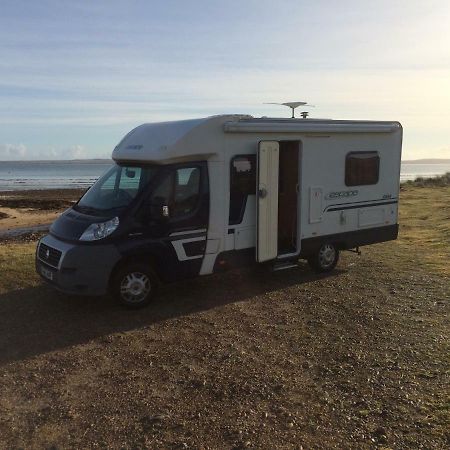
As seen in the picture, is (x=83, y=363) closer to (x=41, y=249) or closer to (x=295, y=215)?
(x=41, y=249)

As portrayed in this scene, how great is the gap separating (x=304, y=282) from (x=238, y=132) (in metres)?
2.85

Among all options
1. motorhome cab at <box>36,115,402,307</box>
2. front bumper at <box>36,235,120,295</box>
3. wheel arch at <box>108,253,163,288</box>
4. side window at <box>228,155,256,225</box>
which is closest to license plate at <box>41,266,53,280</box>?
motorhome cab at <box>36,115,402,307</box>

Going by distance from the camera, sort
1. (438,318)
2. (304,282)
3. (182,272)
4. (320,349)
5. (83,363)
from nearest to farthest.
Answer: (83,363) < (320,349) < (438,318) < (182,272) < (304,282)

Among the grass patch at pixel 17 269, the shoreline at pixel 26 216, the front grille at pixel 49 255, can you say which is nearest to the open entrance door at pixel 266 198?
the front grille at pixel 49 255

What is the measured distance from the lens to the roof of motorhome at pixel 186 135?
716 centimetres

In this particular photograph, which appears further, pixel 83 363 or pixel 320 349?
pixel 320 349

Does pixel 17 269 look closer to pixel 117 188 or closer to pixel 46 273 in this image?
pixel 46 273

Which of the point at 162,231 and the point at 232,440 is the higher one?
the point at 162,231

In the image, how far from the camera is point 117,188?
740 centimetres

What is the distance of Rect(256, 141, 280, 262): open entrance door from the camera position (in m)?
7.90

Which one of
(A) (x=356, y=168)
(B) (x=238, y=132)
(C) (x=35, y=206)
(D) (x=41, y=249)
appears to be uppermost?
(B) (x=238, y=132)

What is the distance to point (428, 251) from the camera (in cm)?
1123

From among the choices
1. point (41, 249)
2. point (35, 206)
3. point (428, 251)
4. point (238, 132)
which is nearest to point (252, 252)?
point (238, 132)

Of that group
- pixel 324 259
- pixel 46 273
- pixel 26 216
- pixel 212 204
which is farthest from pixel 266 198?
pixel 26 216
